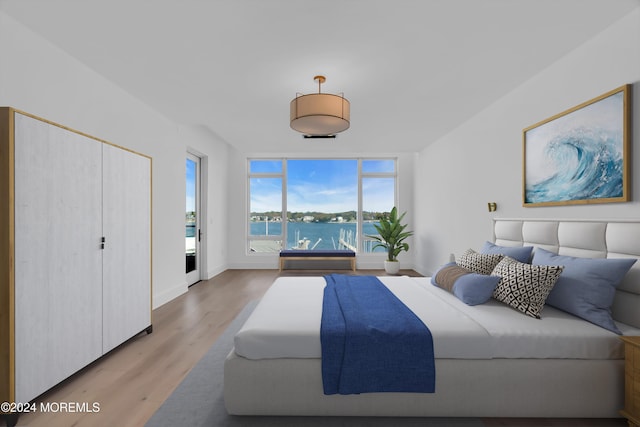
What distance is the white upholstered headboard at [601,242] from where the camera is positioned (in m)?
1.71

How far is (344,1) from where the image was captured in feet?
5.71

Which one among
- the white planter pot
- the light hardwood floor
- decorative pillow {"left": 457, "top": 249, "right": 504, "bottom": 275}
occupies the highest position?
decorative pillow {"left": 457, "top": 249, "right": 504, "bottom": 275}

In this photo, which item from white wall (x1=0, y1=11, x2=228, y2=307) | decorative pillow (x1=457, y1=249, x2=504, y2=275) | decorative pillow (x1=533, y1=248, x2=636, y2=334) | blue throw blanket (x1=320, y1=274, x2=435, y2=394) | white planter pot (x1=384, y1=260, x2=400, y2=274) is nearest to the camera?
blue throw blanket (x1=320, y1=274, x2=435, y2=394)

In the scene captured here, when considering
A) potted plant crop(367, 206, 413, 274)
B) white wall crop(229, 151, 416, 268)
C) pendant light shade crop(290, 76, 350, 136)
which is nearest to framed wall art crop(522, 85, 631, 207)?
pendant light shade crop(290, 76, 350, 136)

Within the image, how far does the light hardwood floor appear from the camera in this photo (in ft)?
5.24

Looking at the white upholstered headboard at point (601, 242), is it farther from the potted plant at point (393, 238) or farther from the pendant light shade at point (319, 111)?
the potted plant at point (393, 238)

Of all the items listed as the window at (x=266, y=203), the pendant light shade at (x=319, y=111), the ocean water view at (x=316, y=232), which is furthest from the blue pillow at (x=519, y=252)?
the window at (x=266, y=203)

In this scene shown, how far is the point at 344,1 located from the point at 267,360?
88.9 inches

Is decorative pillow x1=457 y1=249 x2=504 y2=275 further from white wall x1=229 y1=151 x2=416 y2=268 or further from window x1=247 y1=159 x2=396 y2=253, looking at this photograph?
window x1=247 y1=159 x2=396 y2=253

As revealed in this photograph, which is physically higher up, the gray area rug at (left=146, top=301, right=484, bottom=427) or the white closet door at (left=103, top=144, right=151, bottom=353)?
the white closet door at (left=103, top=144, right=151, bottom=353)

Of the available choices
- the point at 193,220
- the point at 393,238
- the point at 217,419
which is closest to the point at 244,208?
the point at 193,220

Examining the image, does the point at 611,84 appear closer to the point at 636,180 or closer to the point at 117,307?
the point at 636,180

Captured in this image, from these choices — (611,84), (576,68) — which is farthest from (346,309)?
(576,68)

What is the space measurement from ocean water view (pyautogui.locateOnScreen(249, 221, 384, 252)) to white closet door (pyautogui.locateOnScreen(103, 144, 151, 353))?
11.9 ft
